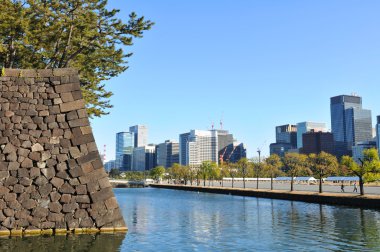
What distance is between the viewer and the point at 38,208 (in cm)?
1655

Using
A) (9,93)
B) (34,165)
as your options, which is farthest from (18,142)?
(9,93)

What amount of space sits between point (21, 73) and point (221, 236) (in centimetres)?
1247

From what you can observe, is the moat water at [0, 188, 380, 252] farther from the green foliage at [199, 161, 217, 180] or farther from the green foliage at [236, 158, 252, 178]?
the green foliage at [199, 161, 217, 180]

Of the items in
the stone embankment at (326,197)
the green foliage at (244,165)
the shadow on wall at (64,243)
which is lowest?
the stone embankment at (326,197)

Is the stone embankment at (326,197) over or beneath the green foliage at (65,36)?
beneath

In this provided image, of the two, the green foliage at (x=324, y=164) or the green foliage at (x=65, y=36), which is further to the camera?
the green foliage at (x=324, y=164)

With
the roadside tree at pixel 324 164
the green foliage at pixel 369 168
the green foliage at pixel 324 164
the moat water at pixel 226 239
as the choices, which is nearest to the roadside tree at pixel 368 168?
the green foliage at pixel 369 168

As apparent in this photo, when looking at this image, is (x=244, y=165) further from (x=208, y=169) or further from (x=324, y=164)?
(x=324, y=164)

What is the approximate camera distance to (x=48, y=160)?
683 inches

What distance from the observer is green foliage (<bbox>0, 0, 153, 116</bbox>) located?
24.1 metres

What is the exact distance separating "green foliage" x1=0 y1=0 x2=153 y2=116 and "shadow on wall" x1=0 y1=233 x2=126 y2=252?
1254cm

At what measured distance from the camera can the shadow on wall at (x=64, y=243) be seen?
46.0 ft

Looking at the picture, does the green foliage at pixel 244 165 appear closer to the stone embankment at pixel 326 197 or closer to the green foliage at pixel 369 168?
the stone embankment at pixel 326 197

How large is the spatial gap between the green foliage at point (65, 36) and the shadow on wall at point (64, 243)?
1254 centimetres
